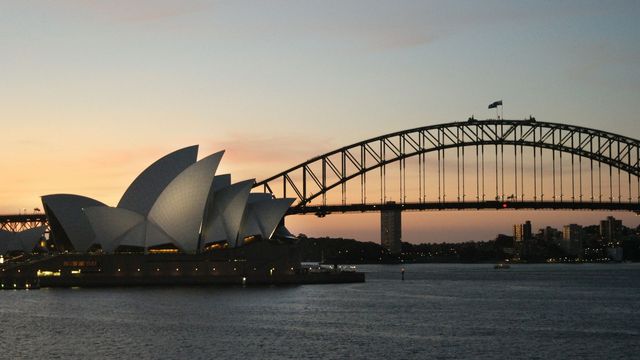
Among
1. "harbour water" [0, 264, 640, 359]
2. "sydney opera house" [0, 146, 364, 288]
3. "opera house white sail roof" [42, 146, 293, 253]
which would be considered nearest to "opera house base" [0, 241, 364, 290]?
"sydney opera house" [0, 146, 364, 288]

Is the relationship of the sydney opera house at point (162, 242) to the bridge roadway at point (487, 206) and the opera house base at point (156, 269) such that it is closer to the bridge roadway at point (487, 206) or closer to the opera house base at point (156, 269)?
the opera house base at point (156, 269)

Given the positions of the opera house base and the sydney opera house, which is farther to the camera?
the opera house base

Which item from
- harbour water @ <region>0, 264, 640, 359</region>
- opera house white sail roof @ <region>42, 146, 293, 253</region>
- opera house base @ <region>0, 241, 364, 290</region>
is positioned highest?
opera house white sail roof @ <region>42, 146, 293, 253</region>

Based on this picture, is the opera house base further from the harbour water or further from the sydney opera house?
the harbour water

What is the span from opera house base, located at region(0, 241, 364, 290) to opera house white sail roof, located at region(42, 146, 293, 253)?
4.46 feet

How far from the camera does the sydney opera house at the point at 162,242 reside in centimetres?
9956

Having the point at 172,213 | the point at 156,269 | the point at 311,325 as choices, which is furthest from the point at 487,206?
the point at 311,325

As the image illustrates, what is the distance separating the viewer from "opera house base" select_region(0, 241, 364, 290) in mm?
101125

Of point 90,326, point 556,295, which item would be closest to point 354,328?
point 90,326

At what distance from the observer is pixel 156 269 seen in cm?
10138

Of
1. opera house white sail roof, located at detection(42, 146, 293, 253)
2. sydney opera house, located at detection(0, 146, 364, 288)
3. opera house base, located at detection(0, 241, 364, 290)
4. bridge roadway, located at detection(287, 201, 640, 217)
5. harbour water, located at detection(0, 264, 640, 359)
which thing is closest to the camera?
harbour water, located at detection(0, 264, 640, 359)

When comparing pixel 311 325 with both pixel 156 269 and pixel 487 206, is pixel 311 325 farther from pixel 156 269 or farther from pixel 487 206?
pixel 487 206

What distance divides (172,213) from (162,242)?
3.43 metres

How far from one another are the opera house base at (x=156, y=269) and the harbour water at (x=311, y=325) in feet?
27.8
